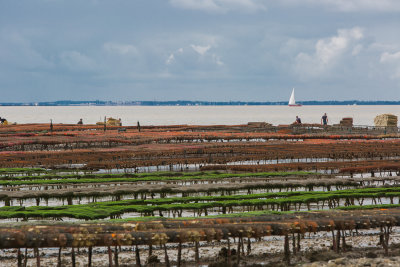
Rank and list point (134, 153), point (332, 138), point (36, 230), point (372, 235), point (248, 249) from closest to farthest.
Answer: point (36, 230), point (248, 249), point (372, 235), point (134, 153), point (332, 138)

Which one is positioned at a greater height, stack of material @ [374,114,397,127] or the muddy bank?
stack of material @ [374,114,397,127]

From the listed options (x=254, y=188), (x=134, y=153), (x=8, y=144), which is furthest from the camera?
(x=8, y=144)

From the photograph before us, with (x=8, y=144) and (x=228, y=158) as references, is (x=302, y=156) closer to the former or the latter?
(x=228, y=158)

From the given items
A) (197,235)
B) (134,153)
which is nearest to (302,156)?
(134,153)

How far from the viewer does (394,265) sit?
46.9 feet

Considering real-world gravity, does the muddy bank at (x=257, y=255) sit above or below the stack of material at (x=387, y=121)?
below

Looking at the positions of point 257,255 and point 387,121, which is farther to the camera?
point 387,121

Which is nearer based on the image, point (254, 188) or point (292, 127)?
point (254, 188)

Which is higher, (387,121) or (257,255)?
(387,121)

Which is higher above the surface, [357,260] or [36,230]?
[36,230]

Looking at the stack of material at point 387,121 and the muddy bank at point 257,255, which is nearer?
the muddy bank at point 257,255

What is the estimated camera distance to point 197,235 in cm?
1445

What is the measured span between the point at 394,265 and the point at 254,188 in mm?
11494

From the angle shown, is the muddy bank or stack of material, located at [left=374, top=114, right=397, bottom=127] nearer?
the muddy bank
